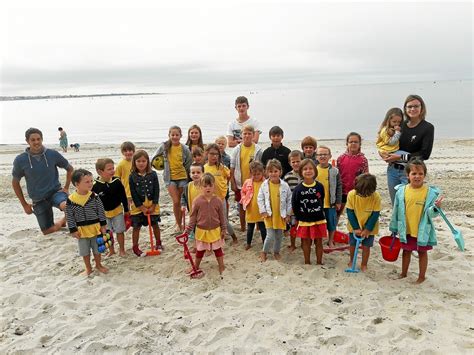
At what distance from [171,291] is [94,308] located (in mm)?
905

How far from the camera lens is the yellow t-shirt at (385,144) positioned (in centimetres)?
529

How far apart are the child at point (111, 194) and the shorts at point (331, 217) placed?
3.01 metres

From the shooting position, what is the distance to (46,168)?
6480 mm

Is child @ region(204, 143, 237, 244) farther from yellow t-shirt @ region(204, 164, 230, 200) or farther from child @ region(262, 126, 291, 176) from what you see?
child @ region(262, 126, 291, 176)

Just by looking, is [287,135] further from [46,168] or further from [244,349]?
[244,349]

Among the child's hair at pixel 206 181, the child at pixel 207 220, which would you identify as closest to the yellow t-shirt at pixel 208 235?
the child at pixel 207 220

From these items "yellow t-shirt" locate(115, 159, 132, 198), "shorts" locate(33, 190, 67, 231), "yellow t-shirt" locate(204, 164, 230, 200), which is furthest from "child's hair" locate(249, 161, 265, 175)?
"shorts" locate(33, 190, 67, 231)

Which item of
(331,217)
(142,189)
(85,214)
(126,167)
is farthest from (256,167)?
(85,214)

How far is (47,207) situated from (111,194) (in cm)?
196

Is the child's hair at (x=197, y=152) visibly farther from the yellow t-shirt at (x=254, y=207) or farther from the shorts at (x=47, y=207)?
the shorts at (x=47, y=207)

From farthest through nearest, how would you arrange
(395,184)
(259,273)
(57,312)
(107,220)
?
(107,220), (395,184), (259,273), (57,312)

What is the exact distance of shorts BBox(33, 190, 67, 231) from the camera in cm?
654

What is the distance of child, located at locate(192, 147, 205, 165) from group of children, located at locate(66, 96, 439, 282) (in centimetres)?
2

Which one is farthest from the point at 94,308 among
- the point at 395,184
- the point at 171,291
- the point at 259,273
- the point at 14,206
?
the point at 14,206
